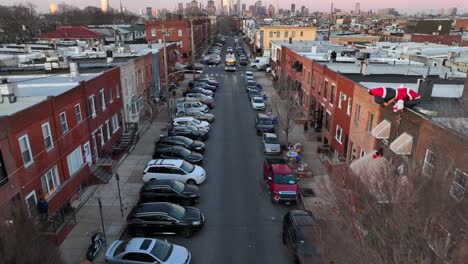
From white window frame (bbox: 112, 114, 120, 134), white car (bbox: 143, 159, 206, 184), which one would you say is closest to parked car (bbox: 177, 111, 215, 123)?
white window frame (bbox: 112, 114, 120, 134)

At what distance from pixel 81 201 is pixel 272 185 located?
1107cm

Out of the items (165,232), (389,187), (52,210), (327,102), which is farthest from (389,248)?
(327,102)

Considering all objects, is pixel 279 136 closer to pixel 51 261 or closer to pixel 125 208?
pixel 125 208

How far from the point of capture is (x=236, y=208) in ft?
62.5

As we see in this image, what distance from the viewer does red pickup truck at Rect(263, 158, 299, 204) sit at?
19.0 m

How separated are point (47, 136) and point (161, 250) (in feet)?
29.2

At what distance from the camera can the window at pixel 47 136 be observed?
17.4 metres

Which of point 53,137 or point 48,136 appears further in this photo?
point 53,137

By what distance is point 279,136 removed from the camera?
3098cm

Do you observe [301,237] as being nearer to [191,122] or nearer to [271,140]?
[271,140]

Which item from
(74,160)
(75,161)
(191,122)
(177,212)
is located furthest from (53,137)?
(191,122)

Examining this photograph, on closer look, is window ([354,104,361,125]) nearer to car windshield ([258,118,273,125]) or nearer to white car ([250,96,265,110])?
car windshield ([258,118,273,125])

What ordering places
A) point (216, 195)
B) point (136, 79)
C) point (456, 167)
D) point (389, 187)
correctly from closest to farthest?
1. point (389, 187)
2. point (456, 167)
3. point (216, 195)
4. point (136, 79)

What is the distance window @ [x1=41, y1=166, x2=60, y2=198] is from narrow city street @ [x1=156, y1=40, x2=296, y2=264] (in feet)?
22.9
